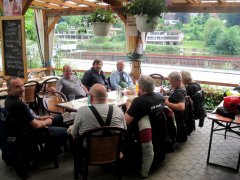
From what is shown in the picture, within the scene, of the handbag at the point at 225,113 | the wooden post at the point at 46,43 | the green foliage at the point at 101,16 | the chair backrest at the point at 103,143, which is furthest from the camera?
the wooden post at the point at 46,43

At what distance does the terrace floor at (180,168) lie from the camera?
10.4 ft

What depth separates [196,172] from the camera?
10.8 ft

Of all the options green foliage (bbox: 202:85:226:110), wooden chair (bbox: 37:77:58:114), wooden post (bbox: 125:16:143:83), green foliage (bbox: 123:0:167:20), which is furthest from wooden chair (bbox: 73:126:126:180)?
green foliage (bbox: 202:85:226:110)

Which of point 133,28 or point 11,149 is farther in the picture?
point 133,28

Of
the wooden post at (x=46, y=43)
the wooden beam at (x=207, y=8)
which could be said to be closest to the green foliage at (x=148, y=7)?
the wooden beam at (x=207, y=8)

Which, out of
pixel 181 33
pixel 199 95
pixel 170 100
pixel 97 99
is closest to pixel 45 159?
pixel 97 99

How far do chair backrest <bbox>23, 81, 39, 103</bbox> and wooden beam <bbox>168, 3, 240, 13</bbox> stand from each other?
3.70m

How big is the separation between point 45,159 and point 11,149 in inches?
24.9

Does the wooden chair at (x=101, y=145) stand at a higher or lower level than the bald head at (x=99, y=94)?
lower

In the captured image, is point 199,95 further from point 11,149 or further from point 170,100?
point 11,149

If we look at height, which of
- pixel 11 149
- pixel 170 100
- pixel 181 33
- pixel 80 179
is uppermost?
pixel 181 33

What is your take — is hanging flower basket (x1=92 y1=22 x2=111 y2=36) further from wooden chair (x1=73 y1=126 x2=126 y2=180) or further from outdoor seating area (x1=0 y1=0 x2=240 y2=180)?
wooden chair (x1=73 y1=126 x2=126 y2=180)

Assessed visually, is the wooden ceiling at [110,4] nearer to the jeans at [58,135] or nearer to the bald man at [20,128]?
the bald man at [20,128]

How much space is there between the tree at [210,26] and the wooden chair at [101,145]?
4.94 meters
